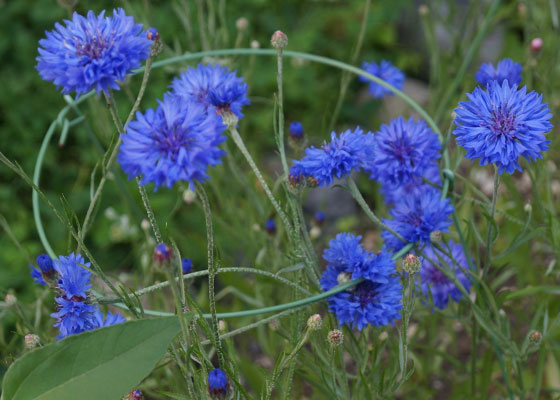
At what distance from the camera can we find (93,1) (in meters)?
2.05

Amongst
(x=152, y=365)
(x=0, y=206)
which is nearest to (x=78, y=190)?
(x=0, y=206)

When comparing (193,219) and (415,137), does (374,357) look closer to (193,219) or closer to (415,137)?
(415,137)

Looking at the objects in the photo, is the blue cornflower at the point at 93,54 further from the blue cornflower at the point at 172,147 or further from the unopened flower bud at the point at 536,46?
the unopened flower bud at the point at 536,46

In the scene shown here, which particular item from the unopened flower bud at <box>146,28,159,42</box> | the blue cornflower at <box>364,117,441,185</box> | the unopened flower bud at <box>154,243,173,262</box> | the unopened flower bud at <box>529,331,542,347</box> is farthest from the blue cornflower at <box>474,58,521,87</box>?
the unopened flower bud at <box>154,243,173,262</box>

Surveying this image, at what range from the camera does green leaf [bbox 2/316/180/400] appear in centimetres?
67

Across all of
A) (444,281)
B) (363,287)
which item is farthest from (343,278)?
(444,281)

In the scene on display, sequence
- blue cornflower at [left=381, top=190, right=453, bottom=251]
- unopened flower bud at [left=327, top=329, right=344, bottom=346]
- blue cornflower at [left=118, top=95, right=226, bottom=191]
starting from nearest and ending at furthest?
blue cornflower at [left=118, top=95, right=226, bottom=191] < unopened flower bud at [left=327, top=329, right=344, bottom=346] < blue cornflower at [left=381, top=190, right=453, bottom=251]

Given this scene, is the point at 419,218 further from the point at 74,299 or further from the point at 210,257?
the point at 74,299

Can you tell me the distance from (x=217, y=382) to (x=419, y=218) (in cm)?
37

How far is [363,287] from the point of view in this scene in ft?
2.76

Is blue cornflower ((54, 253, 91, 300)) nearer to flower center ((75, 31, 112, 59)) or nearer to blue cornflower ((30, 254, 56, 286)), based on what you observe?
blue cornflower ((30, 254, 56, 286))

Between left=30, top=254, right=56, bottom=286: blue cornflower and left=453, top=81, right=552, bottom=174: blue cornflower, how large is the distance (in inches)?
21.1

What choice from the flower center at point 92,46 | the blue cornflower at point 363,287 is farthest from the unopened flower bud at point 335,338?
the flower center at point 92,46

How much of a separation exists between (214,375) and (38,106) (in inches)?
61.2
